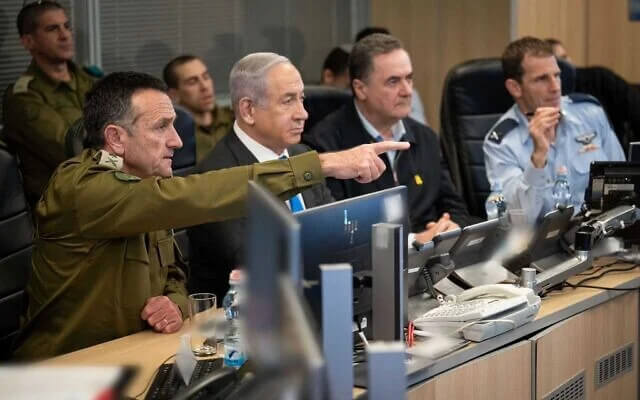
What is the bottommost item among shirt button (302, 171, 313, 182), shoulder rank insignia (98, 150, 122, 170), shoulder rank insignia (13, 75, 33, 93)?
shirt button (302, 171, 313, 182)

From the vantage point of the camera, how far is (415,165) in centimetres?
373

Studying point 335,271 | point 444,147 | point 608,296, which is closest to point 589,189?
point 608,296

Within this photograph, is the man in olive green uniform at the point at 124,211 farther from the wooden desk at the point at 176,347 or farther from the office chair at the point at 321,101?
the office chair at the point at 321,101

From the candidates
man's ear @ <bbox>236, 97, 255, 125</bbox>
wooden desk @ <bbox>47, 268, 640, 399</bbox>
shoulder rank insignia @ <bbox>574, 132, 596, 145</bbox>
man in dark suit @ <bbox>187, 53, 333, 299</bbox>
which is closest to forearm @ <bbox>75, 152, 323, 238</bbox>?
wooden desk @ <bbox>47, 268, 640, 399</bbox>

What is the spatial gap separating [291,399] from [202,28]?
436 centimetres

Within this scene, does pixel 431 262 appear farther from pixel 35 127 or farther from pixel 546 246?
pixel 35 127

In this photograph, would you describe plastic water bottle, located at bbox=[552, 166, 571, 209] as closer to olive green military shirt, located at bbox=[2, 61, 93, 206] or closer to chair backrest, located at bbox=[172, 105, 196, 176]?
chair backrest, located at bbox=[172, 105, 196, 176]

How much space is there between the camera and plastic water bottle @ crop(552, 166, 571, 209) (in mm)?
3451

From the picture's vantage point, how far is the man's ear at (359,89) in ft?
12.3

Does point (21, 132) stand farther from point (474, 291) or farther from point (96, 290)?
point (474, 291)

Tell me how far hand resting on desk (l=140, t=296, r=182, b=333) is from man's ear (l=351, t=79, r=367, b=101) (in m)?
1.49

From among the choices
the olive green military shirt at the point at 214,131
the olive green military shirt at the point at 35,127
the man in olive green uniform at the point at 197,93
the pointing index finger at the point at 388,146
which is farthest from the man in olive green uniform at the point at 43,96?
the pointing index finger at the point at 388,146

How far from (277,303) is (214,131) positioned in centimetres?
377

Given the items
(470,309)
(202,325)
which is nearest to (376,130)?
(470,309)
